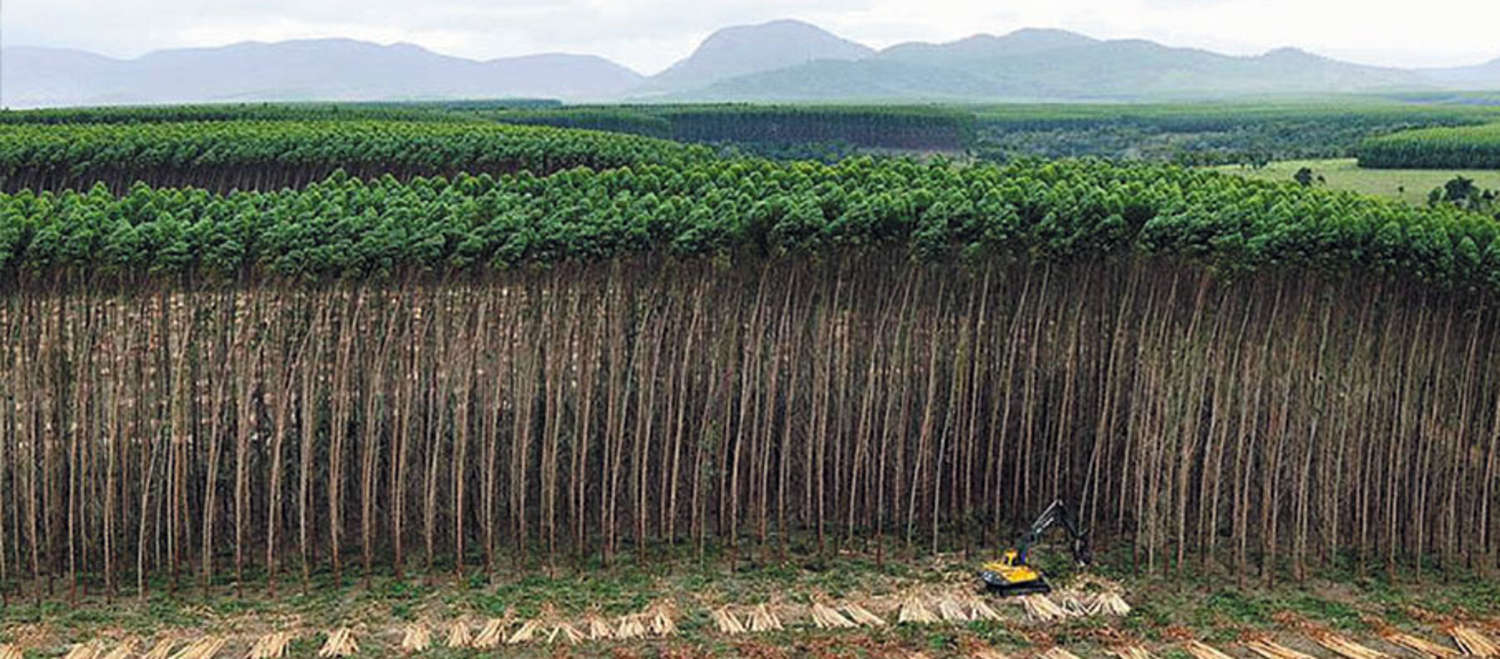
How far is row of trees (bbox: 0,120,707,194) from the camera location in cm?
5059

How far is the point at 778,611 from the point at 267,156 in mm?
34572

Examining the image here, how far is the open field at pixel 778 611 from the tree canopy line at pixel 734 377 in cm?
62

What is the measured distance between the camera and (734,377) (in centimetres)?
2714

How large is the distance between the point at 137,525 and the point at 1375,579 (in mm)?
20111

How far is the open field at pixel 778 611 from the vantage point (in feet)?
72.5

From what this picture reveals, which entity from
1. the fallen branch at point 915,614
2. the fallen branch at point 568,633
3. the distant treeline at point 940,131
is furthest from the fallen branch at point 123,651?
the distant treeline at point 940,131

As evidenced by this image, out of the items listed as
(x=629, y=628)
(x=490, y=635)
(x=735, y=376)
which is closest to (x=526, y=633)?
(x=490, y=635)

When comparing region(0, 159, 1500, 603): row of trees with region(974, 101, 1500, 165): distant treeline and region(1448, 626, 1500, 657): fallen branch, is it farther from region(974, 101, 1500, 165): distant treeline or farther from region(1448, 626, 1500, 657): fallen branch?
region(974, 101, 1500, 165): distant treeline

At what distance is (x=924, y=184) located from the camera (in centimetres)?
2898

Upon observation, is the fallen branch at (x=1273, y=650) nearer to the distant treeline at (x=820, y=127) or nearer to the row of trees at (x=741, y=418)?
the row of trees at (x=741, y=418)

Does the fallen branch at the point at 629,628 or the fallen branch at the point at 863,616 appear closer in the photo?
the fallen branch at the point at 629,628

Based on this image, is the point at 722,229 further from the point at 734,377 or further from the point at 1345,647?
the point at 1345,647

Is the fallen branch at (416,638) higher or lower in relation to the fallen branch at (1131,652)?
higher

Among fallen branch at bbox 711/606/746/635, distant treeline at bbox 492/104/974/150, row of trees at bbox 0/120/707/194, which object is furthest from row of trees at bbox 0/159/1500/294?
distant treeline at bbox 492/104/974/150
